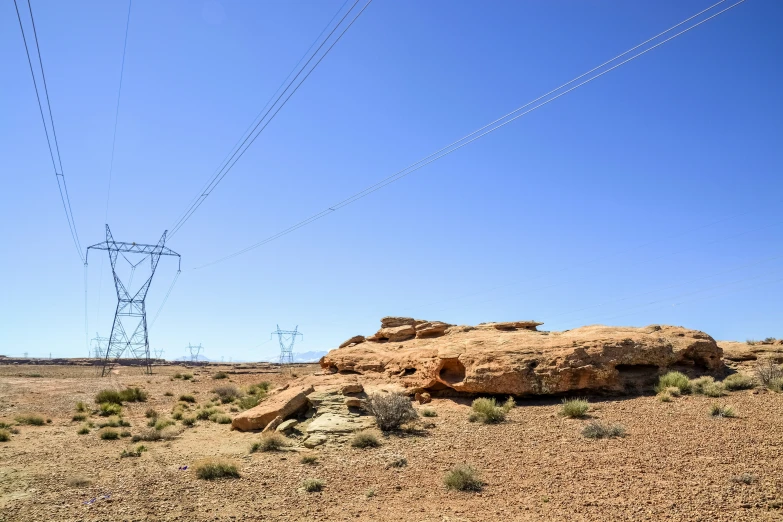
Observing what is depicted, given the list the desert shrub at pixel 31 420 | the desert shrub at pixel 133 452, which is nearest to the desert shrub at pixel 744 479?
the desert shrub at pixel 133 452

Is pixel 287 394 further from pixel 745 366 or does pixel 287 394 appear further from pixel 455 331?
pixel 745 366

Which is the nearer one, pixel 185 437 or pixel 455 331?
pixel 185 437

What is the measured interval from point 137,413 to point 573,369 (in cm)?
2079

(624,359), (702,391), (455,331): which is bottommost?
(702,391)

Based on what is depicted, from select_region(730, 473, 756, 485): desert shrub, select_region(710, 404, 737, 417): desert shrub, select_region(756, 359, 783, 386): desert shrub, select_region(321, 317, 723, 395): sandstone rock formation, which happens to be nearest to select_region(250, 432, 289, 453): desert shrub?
select_region(321, 317, 723, 395): sandstone rock formation

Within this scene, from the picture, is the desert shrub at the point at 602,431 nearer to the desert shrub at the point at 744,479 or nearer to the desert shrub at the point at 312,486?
the desert shrub at the point at 744,479

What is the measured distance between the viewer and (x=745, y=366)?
67.3ft

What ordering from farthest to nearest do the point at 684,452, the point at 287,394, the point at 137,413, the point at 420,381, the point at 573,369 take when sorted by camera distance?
the point at 137,413 → the point at 420,381 → the point at 287,394 → the point at 573,369 → the point at 684,452

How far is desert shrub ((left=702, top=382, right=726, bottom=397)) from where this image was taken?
628 inches

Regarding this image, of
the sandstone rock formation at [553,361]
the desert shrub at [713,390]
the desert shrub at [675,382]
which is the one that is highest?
the sandstone rock formation at [553,361]

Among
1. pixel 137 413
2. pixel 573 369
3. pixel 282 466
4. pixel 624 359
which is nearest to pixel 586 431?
pixel 573 369

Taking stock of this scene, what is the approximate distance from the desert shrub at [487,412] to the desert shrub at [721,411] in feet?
19.2

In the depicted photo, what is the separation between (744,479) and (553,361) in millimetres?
9232

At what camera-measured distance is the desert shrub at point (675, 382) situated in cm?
1662
